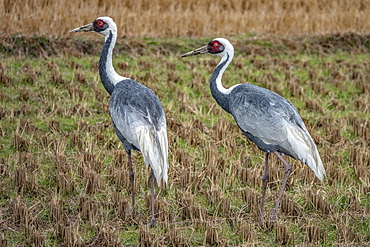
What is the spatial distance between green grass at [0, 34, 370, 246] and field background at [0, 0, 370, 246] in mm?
19

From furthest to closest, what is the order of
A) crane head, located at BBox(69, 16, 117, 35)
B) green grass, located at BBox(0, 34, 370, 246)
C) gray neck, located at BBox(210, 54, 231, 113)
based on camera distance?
crane head, located at BBox(69, 16, 117, 35), gray neck, located at BBox(210, 54, 231, 113), green grass, located at BBox(0, 34, 370, 246)

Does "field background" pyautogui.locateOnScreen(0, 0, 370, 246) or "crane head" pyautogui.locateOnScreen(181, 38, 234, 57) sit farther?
"crane head" pyautogui.locateOnScreen(181, 38, 234, 57)

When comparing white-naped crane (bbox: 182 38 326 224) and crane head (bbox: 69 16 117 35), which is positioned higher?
crane head (bbox: 69 16 117 35)

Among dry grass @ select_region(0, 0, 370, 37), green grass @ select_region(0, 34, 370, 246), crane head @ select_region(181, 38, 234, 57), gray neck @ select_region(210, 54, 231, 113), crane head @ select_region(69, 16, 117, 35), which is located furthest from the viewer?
dry grass @ select_region(0, 0, 370, 37)

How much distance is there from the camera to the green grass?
4695 mm

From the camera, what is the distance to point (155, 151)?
4.79 meters

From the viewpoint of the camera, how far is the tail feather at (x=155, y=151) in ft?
15.6

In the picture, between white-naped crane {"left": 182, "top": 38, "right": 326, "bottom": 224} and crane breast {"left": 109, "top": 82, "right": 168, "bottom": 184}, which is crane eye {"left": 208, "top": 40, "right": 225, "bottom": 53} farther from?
crane breast {"left": 109, "top": 82, "right": 168, "bottom": 184}

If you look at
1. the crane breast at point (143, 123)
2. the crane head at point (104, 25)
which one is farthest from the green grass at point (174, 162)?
the crane head at point (104, 25)

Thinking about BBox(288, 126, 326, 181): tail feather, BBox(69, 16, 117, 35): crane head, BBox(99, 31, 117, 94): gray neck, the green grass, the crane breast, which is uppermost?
BBox(69, 16, 117, 35): crane head

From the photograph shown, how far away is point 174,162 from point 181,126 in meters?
1.33

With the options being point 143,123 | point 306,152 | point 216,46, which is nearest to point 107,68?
point 143,123

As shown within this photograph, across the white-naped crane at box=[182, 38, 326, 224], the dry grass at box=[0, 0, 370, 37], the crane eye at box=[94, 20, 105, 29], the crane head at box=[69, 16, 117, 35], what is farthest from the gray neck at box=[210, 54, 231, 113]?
the dry grass at box=[0, 0, 370, 37]

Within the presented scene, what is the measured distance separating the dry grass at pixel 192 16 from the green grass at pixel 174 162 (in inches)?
46.0
